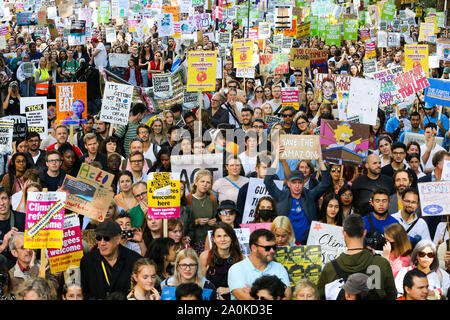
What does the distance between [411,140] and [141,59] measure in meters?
10.1

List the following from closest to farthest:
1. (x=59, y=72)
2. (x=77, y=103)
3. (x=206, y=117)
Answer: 1. (x=77, y=103)
2. (x=206, y=117)
3. (x=59, y=72)

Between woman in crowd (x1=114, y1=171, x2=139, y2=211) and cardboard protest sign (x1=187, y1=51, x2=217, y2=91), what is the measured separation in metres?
4.17

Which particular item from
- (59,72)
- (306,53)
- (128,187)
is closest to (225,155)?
(128,187)

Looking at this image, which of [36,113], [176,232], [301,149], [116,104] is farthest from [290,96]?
[176,232]

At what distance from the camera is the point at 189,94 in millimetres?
11875

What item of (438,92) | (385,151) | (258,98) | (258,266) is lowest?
(258,98)

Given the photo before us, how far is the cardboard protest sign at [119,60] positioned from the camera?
52.3 ft

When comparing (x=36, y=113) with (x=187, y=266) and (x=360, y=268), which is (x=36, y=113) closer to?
(x=187, y=266)

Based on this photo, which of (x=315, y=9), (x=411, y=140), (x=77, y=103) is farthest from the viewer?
(x=315, y=9)

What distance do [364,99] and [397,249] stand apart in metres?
4.34

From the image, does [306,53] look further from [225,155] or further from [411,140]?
[225,155]

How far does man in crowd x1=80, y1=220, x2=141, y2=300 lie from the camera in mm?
5289

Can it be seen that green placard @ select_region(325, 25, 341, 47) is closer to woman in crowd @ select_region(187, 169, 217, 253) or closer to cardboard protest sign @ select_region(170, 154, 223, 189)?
cardboard protest sign @ select_region(170, 154, 223, 189)

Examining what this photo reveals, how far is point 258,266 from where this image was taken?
5066mm
